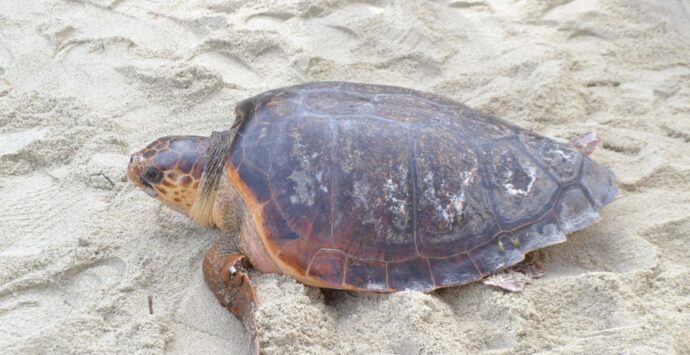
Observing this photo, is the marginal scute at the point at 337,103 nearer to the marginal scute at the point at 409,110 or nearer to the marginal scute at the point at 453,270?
the marginal scute at the point at 409,110

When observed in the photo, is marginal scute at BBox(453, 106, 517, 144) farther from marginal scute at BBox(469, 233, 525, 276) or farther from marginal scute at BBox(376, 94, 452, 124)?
marginal scute at BBox(469, 233, 525, 276)

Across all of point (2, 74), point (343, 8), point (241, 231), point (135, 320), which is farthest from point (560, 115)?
point (2, 74)

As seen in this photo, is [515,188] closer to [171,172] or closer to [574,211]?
[574,211]

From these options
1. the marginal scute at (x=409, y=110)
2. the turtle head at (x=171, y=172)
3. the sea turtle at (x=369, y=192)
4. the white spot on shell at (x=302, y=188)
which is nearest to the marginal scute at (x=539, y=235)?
the sea turtle at (x=369, y=192)

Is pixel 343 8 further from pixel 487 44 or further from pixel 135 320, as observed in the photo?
pixel 135 320

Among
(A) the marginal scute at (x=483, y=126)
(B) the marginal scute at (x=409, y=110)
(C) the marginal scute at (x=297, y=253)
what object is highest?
(B) the marginal scute at (x=409, y=110)

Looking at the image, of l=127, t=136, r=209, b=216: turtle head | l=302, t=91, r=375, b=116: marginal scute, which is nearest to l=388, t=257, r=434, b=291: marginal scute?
l=302, t=91, r=375, b=116: marginal scute

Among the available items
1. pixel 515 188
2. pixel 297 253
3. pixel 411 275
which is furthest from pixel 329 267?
pixel 515 188
